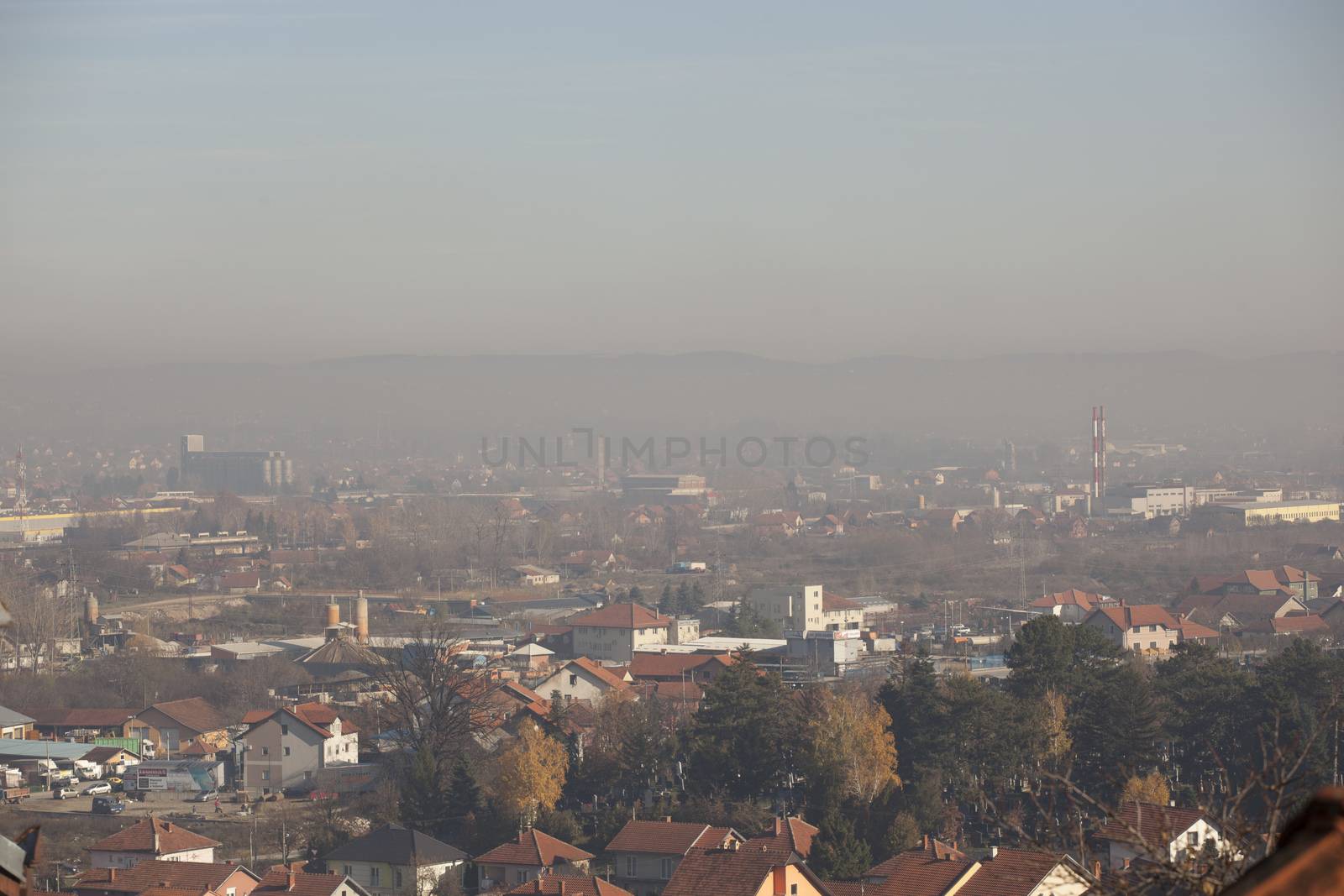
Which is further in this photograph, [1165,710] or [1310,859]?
[1165,710]

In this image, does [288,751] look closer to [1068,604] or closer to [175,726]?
[175,726]

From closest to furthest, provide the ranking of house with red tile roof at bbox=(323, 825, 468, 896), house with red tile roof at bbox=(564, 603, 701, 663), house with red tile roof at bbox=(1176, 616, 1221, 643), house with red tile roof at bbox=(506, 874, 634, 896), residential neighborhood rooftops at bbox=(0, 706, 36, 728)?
1. house with red tile roof at bbox=(506, 874, 634, 896)
2. house with red tile roof at bbox=(323, 825, 468, 896)
3. residential neighborhood rooftops at bbox=(0, 706, 36, 728)
4. house with red tile roof at bbox=(1176, 616, 1221, 643)
5. house with red tile roof at bbox=(564, 603, 701, 663)

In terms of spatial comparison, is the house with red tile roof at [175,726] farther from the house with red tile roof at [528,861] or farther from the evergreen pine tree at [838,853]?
the evergreen pine tree at [838,853]

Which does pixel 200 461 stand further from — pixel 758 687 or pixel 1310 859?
pixel 1310 859

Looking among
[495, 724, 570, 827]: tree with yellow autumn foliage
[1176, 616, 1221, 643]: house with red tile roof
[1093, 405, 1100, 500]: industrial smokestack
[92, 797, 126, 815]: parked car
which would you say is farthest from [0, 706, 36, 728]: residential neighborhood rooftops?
[1093, 405, 1100, 500]: industrial smokestack

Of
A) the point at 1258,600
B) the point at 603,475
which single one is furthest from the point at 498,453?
the point at 1258,600

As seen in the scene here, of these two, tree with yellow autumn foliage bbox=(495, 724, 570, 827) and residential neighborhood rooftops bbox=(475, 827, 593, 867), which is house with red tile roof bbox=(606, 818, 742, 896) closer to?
residential neighborhood rooftops bbox=(475, 827, 593, 867)

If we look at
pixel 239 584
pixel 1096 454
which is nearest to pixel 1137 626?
pixel 239 584
